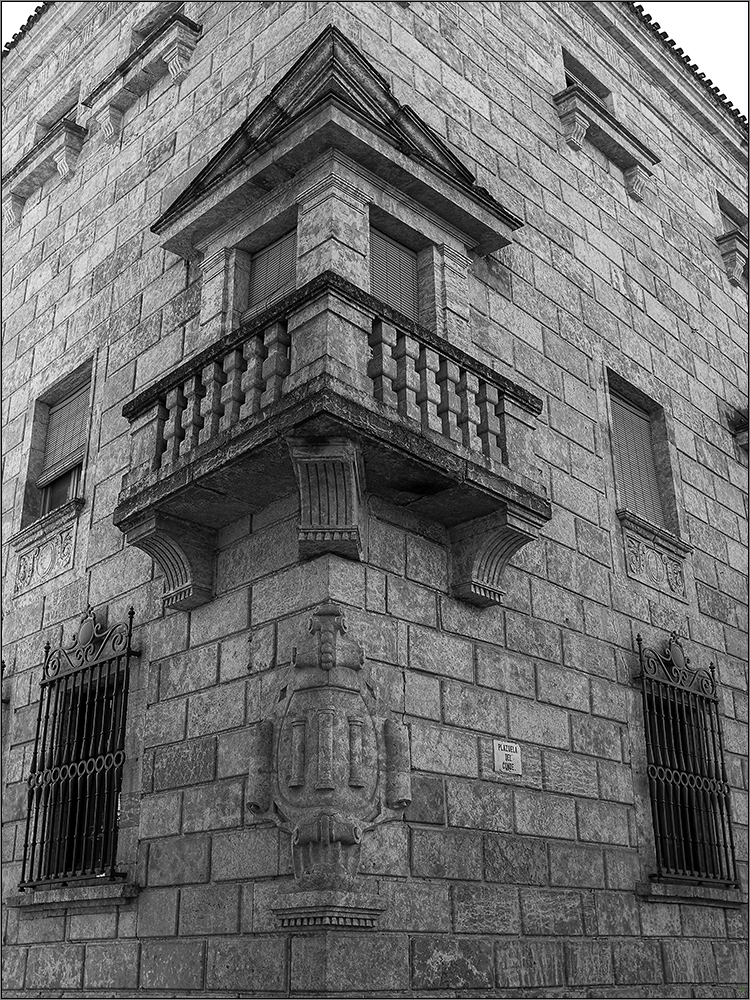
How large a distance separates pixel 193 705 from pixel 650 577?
4824mm

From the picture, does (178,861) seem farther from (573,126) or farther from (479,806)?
(573,126)

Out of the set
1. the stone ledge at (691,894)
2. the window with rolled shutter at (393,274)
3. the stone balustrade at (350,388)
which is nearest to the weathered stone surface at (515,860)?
the stone ledge at (691,894)

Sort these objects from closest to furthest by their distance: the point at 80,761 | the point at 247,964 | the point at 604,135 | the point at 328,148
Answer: the point at 247,964
the point at 328,148
the point at 80,761
the point at 604,135

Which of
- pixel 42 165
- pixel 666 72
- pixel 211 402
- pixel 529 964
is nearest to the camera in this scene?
pixel 529 964

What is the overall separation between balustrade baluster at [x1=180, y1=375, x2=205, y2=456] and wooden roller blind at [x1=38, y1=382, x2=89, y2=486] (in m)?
2.89

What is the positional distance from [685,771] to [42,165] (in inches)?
423

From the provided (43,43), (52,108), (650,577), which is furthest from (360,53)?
(43,43)

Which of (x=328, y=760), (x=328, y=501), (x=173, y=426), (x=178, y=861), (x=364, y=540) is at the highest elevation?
(x=173, y=426)

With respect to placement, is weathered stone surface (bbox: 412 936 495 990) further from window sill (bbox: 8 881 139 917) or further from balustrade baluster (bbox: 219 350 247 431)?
balustrade baluster (bbox: 219 350 247 431)

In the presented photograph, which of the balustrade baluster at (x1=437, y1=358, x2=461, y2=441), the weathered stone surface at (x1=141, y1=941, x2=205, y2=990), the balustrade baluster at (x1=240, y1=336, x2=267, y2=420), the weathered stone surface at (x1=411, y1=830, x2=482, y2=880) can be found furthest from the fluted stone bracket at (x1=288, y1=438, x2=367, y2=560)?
the weathered stone surface at (x1=141, y1=941, x2=205, y2=990)

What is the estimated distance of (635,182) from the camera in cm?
1280

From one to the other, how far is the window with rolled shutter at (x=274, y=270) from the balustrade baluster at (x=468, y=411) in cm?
179

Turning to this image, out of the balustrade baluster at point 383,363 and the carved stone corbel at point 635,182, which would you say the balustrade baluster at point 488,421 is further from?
the carved stone corbel at point 635,182

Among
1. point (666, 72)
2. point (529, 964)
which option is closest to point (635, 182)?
point (666, 72)
